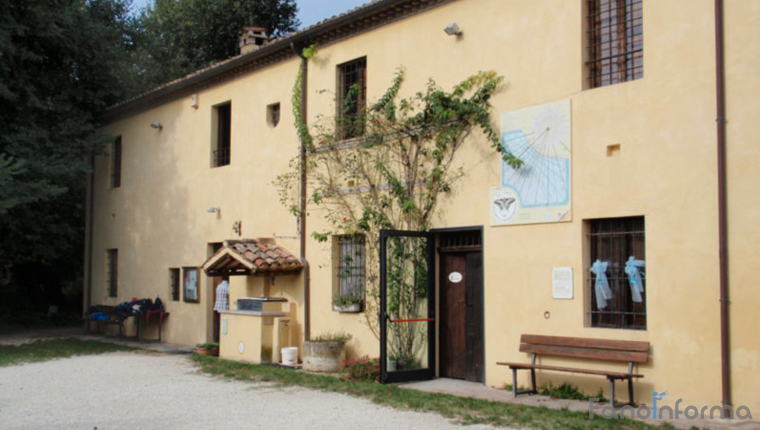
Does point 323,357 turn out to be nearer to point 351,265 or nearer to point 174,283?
point 351,265

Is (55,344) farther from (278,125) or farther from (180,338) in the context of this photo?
(278,125)

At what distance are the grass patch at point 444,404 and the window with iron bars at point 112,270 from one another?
8882 millimetres

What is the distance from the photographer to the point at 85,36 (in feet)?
63.0

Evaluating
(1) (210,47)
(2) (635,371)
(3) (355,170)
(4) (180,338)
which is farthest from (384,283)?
(1) (210,47)

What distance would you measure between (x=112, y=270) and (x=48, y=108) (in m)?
4.78

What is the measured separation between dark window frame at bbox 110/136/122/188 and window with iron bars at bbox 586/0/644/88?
14809 mm

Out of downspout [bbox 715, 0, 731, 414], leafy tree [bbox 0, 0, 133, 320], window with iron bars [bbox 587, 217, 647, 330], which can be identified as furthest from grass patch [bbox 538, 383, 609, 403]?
leafy tree [bbox 0, 0, 133, 320]

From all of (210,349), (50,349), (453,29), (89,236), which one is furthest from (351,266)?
(89,236)

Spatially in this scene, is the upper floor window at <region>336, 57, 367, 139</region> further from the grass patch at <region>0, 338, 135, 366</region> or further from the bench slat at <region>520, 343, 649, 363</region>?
the grass patch at <region>0, 338, 135, 366</region>

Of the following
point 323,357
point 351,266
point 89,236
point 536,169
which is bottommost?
point 323,357

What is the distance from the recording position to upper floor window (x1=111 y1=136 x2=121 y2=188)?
20.8 metres

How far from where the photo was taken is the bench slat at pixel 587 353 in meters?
8.73

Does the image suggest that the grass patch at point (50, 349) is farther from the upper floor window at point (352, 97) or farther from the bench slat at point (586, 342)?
the bench slat at point (586, 342)

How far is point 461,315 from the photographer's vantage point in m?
11.5
